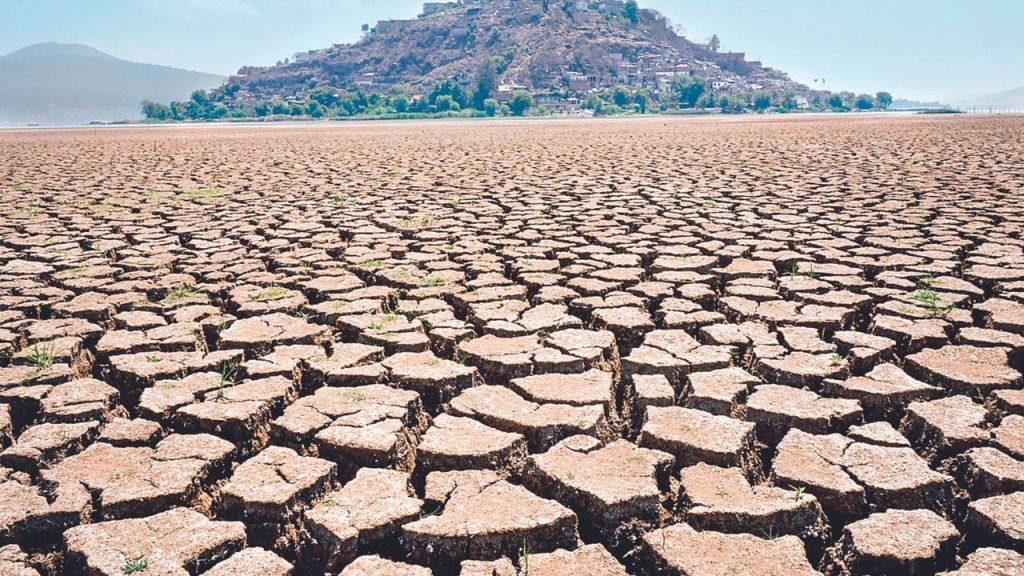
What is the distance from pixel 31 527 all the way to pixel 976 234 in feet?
18.8

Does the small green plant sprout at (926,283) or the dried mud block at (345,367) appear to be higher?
the small green plant sprout at (926,283)

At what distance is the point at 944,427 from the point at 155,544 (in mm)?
2241

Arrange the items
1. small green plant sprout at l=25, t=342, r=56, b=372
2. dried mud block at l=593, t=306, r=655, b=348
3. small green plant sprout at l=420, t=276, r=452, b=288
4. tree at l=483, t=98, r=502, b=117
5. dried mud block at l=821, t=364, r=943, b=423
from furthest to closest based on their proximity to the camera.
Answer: tree at l=483, t=98, r=502, b=117
small green plant sprout at l=420, t=276, r=452, b=288
dried mud block at l=593, t=306, r=655, b=348
small green plant sprout at l=25, t=342, r=56, b=372
dried mud block at l=821, t=364, r=943, b=423

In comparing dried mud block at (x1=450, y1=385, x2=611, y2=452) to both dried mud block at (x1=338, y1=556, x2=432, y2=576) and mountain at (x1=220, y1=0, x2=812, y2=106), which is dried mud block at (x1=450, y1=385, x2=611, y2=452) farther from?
mountain at (x1=220, y1=0, x2=812, y2=106)

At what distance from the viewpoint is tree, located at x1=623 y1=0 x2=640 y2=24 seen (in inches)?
6693

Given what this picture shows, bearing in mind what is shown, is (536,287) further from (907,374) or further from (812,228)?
(812,228)

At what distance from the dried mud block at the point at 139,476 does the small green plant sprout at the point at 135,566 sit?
253 mm

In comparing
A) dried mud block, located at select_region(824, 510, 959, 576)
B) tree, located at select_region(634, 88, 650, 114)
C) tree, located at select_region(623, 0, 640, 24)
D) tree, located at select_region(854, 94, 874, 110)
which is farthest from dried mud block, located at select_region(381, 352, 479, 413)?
tree, located at select_region(623, 0, 640, 24)

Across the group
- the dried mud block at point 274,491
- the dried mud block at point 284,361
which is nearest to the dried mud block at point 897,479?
the dried mud block at point 274,491

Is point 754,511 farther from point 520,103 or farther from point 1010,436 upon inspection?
point 520,103

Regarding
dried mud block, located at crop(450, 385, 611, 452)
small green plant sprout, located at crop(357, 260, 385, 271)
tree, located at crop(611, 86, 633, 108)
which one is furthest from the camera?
tree, located at crop(611, 86, 633, 108)

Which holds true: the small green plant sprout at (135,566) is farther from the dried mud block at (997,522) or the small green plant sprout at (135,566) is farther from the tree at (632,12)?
the tree at (632,12)

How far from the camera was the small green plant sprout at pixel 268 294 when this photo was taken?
12.6 ft

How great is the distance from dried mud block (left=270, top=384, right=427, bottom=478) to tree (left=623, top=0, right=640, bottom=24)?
591 ft
